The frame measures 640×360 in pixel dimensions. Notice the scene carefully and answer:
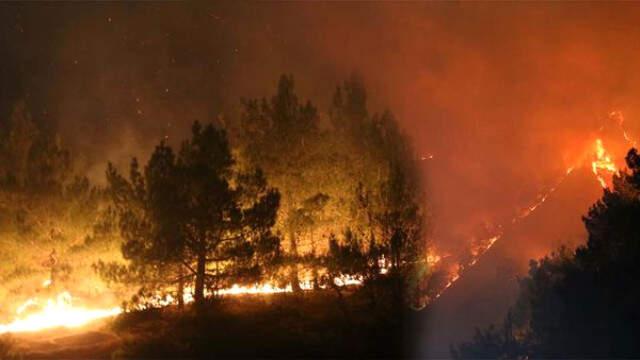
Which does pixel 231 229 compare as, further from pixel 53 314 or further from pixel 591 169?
pixel 591 169

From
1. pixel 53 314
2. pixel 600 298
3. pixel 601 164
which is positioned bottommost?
pixel 600 298

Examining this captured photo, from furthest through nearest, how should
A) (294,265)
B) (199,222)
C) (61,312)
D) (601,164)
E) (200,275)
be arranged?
(601,164) → (61,312) → (294,265) → (200,275) → (199,222)

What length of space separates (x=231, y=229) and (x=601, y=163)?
113 feet

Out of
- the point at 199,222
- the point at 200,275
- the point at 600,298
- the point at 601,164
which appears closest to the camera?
the point at 600,298

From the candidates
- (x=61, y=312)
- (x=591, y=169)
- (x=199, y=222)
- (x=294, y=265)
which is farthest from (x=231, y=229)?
(x=591, y=169)

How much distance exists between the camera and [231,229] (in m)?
23.0

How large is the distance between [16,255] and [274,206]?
1296 centimetres

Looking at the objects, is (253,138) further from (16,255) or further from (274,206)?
(16,255)

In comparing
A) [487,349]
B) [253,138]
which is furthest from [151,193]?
[487,349]

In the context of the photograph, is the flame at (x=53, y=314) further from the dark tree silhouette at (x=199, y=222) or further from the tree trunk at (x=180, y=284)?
→ the dark tree silhouette at (x=199, y=222)

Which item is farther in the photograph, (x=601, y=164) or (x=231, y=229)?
(x=601, y=164)

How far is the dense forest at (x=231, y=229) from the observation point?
2270cm

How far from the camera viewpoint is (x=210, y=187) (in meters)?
23.0

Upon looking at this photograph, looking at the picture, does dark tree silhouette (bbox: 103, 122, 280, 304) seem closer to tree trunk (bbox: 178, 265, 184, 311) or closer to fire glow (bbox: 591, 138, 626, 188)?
tree trunk (bbox: 178, 265, 184, 311)
